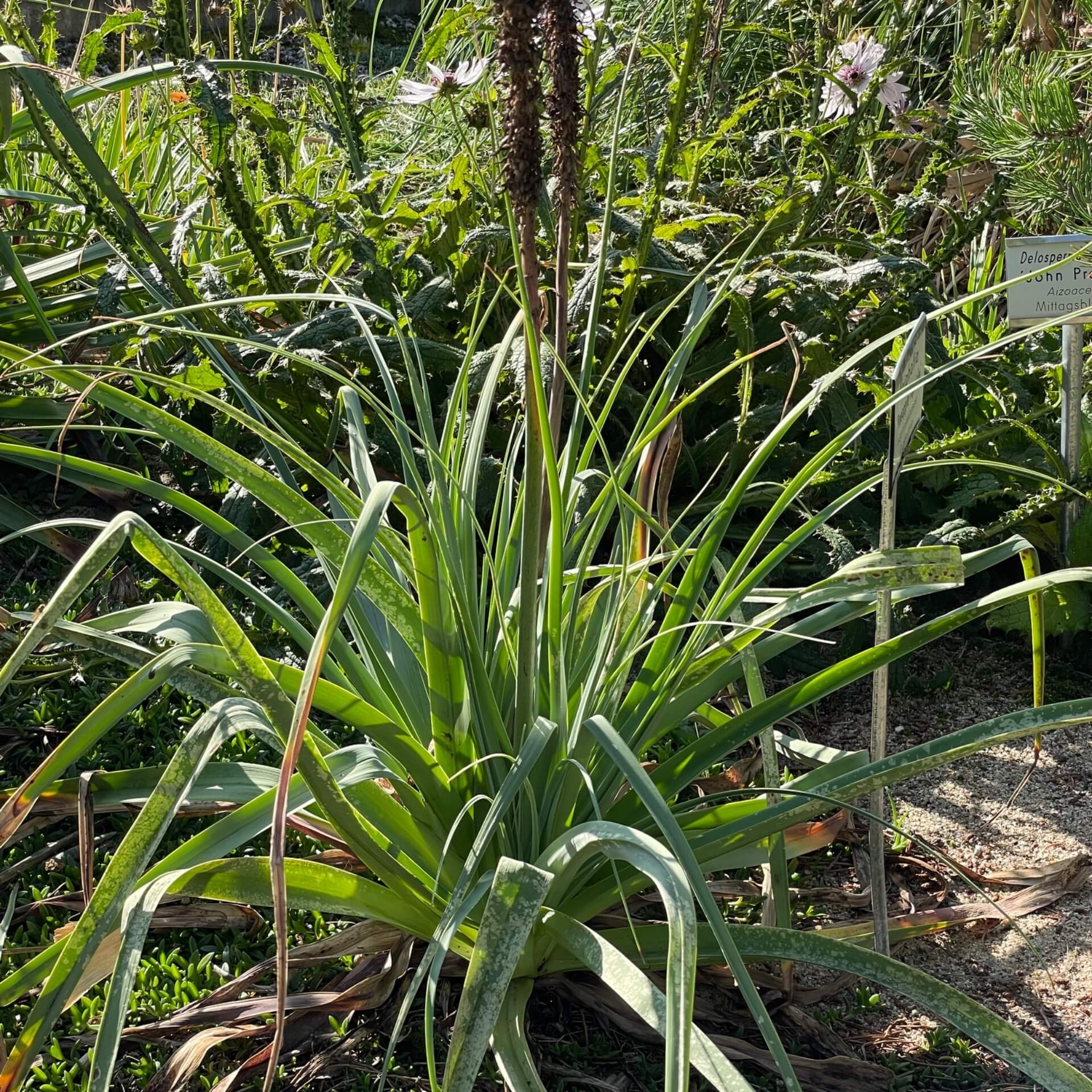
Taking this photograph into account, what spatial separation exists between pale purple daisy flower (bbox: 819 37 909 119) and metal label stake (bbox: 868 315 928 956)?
1.16m

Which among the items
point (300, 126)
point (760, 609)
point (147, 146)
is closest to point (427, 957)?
point (760, 609)

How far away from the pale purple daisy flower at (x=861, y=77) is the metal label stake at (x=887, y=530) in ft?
3.80

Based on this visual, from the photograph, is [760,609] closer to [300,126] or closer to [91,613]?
[91,613]

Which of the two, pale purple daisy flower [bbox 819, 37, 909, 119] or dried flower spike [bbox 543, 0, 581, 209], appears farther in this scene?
pale purple daisy flower [bbox 819, 37, 909, 119]

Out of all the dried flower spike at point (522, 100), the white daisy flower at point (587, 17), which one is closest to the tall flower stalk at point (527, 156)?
the dried flower spike at point (522, 100)

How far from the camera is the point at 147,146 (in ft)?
11.7

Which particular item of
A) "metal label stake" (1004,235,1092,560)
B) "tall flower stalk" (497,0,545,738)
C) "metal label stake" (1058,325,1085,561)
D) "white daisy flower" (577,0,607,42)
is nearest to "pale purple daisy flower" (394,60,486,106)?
"white daisy flower" (577,0,607,42)

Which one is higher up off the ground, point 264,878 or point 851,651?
point 264,878

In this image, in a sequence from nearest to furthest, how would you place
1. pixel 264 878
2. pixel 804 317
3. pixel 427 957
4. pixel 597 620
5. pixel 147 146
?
pixel 427 957 → pixel 264 878 → pixel 597 620 → pixel 804 317 → pixel 147 146

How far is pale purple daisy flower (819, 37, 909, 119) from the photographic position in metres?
2.29

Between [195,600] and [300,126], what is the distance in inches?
103

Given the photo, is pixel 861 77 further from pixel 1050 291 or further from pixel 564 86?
pixel 564 86

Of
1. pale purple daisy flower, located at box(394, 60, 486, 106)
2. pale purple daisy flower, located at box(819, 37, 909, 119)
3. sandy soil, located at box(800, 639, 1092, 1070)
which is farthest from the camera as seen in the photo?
pale purple daisy flower, located at box(819, 37, 909, 119)

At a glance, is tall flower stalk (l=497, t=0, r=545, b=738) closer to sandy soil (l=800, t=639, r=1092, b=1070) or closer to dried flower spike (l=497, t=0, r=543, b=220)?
dried flower spike (l=497, t=0, r=543, b=220)
